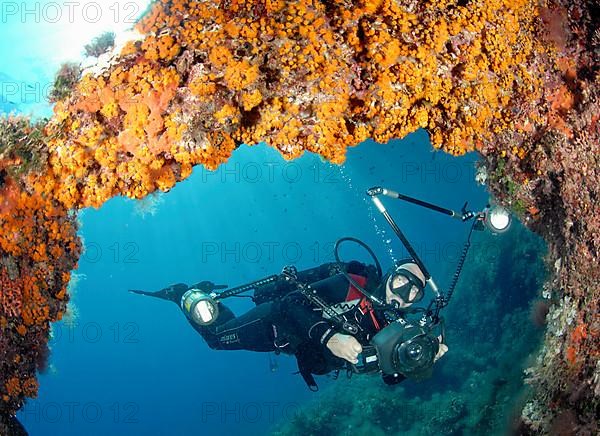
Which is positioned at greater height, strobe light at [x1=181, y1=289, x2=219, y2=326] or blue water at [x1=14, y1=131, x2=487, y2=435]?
blue water at [x1=14, y1=131, x2=487, y2=435]

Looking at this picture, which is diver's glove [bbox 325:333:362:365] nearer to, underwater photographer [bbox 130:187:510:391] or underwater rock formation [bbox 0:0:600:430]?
underwater photographer [bbox 130:187:510:391]

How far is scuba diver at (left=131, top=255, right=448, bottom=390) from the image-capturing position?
436cm

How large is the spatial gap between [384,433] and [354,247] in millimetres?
49658

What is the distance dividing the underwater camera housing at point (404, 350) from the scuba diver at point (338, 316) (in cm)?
1

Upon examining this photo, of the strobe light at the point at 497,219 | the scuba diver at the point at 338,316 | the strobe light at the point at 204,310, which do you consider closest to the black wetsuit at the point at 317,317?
the scuba diver at the point at 338,316

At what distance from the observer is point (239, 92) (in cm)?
Result: 287

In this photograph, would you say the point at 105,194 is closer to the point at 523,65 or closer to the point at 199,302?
the point at 523,65

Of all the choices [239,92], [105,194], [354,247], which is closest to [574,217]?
[239,92]

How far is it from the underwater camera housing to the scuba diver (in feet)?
0.03

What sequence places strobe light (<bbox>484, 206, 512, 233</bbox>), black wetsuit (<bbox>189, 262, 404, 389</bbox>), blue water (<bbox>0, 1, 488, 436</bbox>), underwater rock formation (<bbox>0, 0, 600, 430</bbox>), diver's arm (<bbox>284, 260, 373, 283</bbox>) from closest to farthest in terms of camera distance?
underwater rock formation (<bbox>0, 0, 600, 430</bbox>)
strobe light (<bbox>484, 206, 512, 233</bbox>)
black wetsuit (<bbox>189, 262, 404, 389</bbox>)
diver's arm (<bbox>284, 260, 373, 283</bbox>)
blue water (<bbox>0, 1, 488, 436</bbox>)

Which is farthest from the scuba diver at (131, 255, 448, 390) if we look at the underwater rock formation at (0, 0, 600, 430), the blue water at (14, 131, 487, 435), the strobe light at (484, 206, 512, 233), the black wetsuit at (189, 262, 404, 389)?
the blue water at (14, 131, 487, 435)

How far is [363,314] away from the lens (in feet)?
17.3

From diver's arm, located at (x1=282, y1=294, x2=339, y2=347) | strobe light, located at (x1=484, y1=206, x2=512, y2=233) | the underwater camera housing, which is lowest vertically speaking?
the underwater camera housing

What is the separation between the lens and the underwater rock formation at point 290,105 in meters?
2.78
